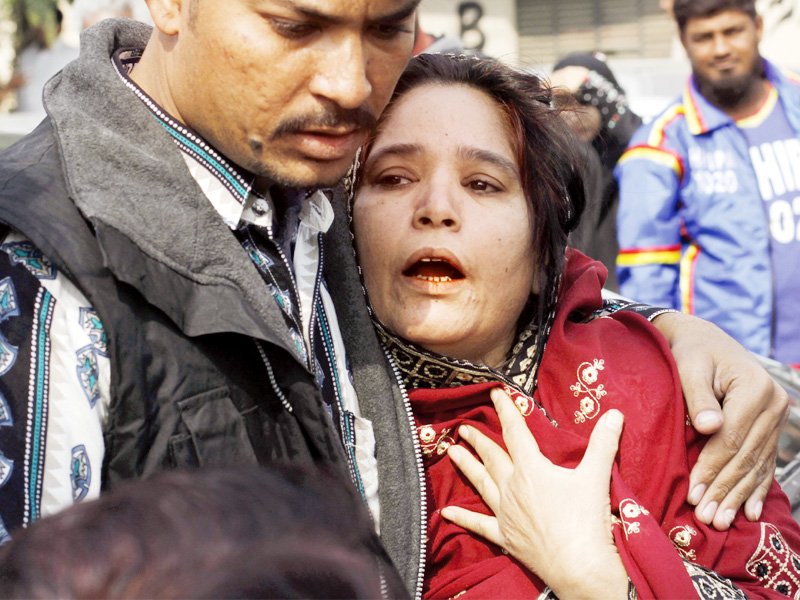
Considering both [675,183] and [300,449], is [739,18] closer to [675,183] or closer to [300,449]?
[675,183]

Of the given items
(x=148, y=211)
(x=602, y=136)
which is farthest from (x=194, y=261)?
(x=602, y=136)

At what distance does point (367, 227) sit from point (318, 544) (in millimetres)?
1400

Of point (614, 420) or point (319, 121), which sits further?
point (614, 420)

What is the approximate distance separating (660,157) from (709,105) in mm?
368

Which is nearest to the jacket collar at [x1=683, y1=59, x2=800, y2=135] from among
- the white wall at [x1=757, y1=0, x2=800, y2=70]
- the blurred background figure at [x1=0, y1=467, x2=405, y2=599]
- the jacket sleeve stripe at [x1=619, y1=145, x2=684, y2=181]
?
the jacket sleeve stripe at [x1=619, y1=145, x2=684, y2=181]

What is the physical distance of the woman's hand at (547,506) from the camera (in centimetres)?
193

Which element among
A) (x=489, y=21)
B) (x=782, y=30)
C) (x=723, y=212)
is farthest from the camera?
(x=489, y=21)

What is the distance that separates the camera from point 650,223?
181 inches

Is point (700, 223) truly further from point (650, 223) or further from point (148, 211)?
point (148, 211)

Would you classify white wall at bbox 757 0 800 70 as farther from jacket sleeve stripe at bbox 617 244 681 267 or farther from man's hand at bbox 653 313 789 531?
man's hand at bbox 653 313 789 531

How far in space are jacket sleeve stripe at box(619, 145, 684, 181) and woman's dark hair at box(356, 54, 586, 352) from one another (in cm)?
232

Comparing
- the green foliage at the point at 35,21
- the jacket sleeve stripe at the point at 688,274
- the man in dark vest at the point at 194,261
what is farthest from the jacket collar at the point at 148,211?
the green foliage at the point at 35,21

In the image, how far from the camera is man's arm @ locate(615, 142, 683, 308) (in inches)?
181

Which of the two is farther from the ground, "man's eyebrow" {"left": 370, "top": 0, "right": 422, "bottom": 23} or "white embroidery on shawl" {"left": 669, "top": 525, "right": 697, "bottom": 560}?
"man's eyebrow" {"left": 370, "top": 0, "right": 422, "bottom": 23}
